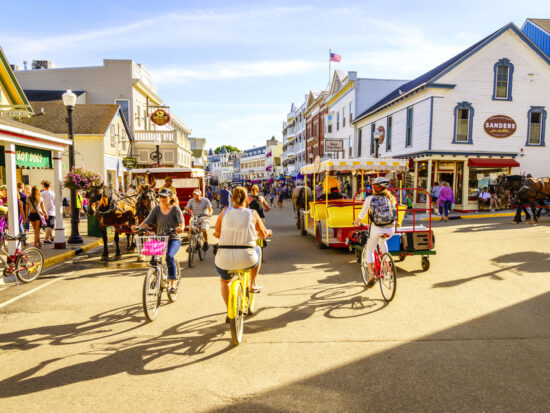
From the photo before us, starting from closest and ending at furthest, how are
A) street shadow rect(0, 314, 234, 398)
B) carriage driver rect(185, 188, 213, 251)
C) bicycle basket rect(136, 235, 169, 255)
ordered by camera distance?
street shadow rect(0, 314, 234, 398) → bicycle basket rect(136, 235, 169, 255) → carriage driver rect(185, 188, 213, 251)

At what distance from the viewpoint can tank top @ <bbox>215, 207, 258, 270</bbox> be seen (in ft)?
16.2

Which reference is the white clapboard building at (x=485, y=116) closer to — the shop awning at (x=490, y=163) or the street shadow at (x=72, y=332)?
the shop awning at (x=490, y=163)

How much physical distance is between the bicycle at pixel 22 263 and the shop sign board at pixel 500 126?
23378 mm

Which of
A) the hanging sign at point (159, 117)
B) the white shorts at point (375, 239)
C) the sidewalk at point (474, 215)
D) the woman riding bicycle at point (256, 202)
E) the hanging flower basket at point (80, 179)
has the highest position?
the hanging sign at point (159, 117)

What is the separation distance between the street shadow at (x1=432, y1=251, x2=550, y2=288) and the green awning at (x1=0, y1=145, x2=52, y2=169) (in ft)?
32.1

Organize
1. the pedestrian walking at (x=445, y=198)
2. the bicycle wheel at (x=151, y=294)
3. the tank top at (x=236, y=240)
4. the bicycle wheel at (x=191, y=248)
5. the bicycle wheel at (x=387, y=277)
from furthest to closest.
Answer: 1. the pedestrian walking at (x=445, y=198)
2. the bicycle wheel at (x=191, y=248)
3. the bicycle wheel at (x=387, y=277)
4. the bicycle wheel at (x=151, y=294)
5. the tank top at (x=236, y=240)

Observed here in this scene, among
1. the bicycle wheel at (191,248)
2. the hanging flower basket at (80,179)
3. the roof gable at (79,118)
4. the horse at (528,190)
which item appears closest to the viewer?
the bicycle wheel at (191,248)

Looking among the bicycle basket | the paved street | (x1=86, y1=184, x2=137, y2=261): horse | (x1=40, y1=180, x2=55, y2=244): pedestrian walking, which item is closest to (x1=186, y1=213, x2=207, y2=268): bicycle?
the paved street

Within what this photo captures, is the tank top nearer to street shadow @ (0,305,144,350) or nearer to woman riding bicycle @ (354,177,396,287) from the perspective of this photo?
street shadow @ (0,305,144,350)

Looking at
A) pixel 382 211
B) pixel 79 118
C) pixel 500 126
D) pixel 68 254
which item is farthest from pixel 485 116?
pixel 79 118

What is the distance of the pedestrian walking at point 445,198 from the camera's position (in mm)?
18875

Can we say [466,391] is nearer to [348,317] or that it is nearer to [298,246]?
[348,317]

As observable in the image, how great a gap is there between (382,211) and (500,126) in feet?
67.6

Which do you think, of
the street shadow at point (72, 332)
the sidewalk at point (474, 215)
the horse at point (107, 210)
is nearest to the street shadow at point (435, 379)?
the street shadow at point (72, 332)
